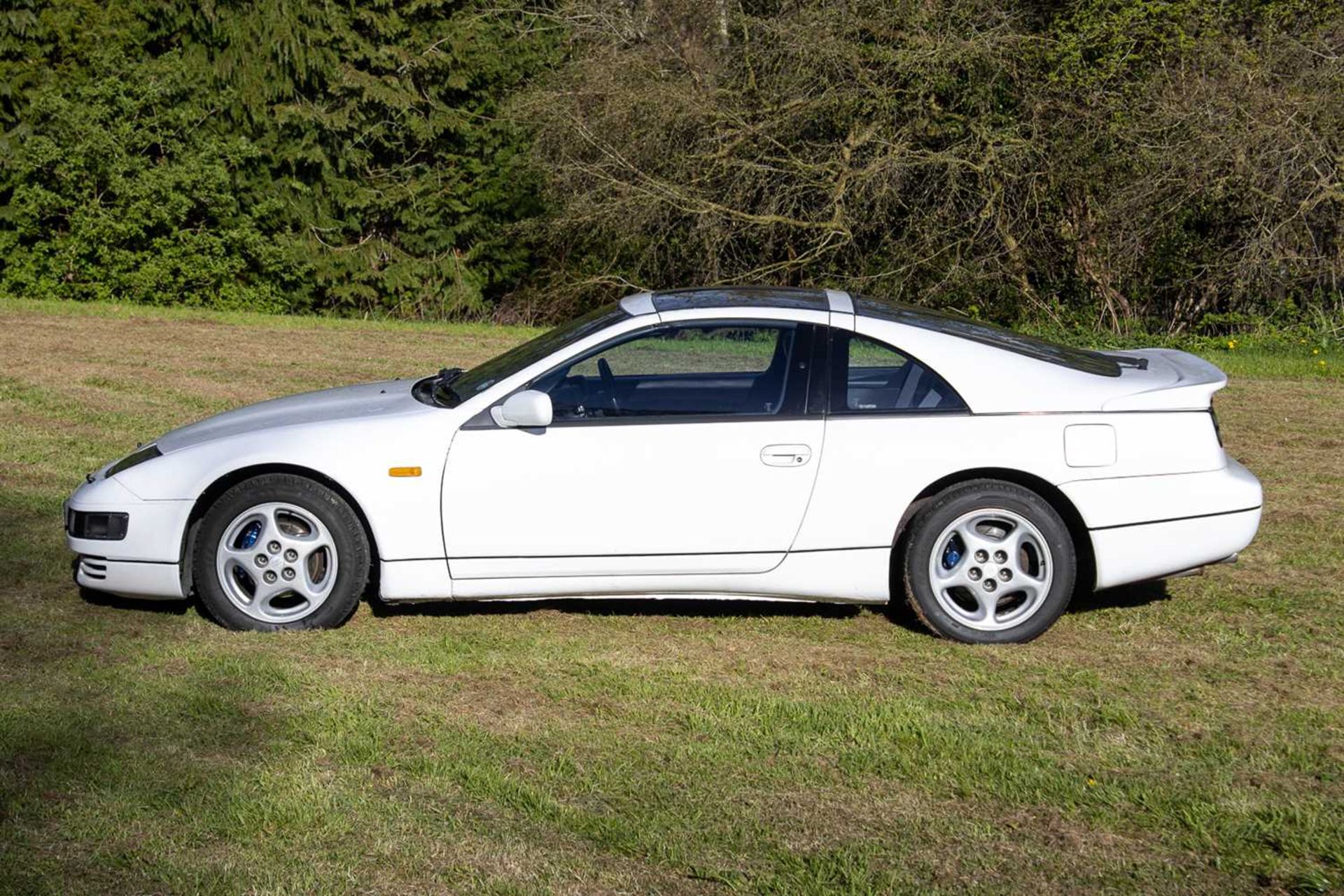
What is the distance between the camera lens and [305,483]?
6105 mm

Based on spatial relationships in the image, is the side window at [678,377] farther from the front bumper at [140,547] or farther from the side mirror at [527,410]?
the front bumper at [140,547]

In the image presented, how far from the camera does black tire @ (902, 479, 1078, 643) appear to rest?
19.9ft

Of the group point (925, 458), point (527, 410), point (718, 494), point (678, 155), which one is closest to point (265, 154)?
point (678, 155)

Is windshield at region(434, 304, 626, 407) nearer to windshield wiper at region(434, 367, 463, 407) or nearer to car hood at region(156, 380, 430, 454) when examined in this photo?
windshield wiper at region(434, 367, 463, 407)

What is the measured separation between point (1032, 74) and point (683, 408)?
14.4 m

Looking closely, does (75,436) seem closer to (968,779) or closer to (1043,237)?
(968,779)

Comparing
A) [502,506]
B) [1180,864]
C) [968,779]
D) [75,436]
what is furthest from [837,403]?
[75,436]

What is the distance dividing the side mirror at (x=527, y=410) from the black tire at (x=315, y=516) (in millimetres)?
761

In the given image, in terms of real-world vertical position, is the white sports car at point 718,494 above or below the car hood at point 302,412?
below

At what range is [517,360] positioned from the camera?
6.50 m

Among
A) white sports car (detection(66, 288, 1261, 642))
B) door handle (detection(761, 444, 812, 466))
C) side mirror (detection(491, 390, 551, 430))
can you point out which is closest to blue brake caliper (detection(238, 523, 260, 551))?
white sports car (detection(66, 288, 1261, 642))

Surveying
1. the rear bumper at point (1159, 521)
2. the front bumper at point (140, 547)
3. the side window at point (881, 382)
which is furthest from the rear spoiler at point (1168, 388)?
the front bumper at point (140, 547)

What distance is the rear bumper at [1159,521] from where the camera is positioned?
20.0 feet

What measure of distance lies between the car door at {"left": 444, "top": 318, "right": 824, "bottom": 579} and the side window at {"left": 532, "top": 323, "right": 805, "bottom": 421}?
0.14 ft
